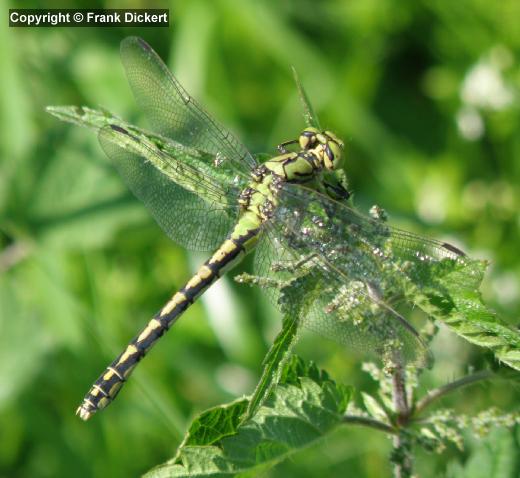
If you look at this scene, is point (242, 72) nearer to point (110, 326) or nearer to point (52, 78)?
point (52, 78)

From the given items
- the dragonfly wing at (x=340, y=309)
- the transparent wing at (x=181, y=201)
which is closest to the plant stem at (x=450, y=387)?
the dragonfly wing at (x=340, y=309)

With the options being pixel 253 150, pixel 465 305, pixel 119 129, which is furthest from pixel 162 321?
pixel 253 150

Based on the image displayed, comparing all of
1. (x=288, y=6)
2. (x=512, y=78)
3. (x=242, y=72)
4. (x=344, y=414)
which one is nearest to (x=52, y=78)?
(x=242, y=72)

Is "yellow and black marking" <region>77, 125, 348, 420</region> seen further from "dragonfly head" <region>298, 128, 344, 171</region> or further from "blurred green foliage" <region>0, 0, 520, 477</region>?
"blurred green foliage" <region>0, 0, 520, 477</region>

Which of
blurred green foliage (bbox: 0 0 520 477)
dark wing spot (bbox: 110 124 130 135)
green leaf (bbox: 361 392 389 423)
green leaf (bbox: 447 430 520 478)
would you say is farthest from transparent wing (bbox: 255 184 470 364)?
blurred green foliage (bbox: 0 0 520 477)

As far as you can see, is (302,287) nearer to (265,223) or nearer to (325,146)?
(265,223)
